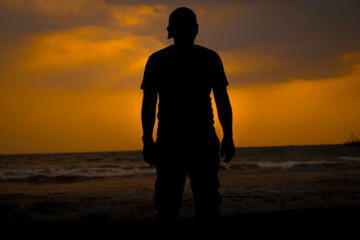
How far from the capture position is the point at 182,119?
279 centimetres

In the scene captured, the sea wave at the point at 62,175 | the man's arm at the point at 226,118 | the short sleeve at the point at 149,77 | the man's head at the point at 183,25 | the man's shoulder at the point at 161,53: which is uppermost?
the man's head at the point at 183,25

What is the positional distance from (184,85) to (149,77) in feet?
1.10

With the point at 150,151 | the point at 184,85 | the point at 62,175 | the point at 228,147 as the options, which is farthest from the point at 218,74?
the point at 62,175

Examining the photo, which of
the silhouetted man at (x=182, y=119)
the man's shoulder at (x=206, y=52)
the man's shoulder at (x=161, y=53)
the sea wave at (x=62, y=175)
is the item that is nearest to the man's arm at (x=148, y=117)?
the silhouetted man at (x=182, y=119)

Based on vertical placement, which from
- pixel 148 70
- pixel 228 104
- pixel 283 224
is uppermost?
pixel 148 70

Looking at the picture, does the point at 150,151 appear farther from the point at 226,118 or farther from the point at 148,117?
the point at 226,118

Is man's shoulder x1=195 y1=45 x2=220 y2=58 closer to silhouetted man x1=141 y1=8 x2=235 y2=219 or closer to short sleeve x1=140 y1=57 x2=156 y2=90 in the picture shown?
silhouetted man x1=141 y1=8 x2=235 y2=219

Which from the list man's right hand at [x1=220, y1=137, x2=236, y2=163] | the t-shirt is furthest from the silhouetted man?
man's right hand at [x1=220, y1=137, x2=236, y2=163]

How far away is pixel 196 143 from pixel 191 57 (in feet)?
2.52

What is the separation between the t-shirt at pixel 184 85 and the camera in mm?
2795

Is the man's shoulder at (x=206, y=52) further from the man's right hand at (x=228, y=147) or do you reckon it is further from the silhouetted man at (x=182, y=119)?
the man's right hand at (x=228, y=147)

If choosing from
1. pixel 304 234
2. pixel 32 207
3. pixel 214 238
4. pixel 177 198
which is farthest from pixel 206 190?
pixel 32 207

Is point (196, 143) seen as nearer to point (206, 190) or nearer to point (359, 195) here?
point (206, 190)

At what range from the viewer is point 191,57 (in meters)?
2.87
